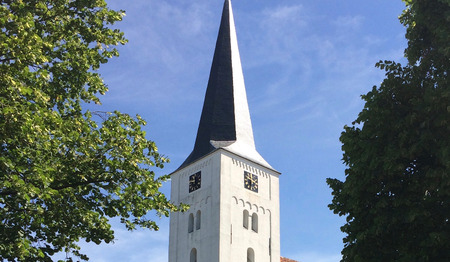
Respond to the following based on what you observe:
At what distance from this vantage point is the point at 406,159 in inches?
562

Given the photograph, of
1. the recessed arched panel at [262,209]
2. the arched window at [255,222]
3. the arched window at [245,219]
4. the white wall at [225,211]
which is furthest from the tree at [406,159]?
the recessed arched panel at [262,209]

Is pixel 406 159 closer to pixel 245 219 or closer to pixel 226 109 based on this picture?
pixel 245 219

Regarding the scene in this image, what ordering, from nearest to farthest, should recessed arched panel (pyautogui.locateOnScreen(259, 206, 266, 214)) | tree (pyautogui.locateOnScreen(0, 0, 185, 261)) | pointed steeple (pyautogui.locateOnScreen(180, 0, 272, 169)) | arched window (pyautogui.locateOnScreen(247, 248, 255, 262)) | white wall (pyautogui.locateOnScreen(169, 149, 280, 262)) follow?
tree (pyautogui.locateOnScreen(0, 0, 185, 261)) < white wall (pyautogui.locateOnScreen(169, 149, 280, 262)) < arched window (pyautogui.locateOnScreen(247, 248, 255, 262)) < recessed arched panel (pyautogui.locateOnScreen(259, 206, 266, 214)) < pointed steeple (pyautogui.locateOnScreen(180, 0, 272, 169))

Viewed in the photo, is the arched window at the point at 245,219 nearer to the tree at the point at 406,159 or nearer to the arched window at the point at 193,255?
the arched window at the point at 193,255

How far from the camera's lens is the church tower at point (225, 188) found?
42.8m

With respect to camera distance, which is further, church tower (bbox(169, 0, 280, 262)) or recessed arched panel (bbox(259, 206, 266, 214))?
recessed arched panel (bbox(259, 206, 266, 214))

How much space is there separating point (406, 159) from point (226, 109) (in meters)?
33.7

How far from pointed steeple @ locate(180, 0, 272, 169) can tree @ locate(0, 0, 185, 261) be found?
98.7ft

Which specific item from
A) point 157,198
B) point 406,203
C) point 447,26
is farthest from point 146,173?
point 447,26

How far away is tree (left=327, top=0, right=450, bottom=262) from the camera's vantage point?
→ 1341cm

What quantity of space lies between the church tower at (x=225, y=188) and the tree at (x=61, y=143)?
88.2 ft

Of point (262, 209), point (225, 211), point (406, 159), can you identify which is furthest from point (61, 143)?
point (262, 209)

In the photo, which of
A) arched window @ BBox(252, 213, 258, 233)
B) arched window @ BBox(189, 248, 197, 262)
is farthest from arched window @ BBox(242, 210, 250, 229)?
arched window @ BBox(189, 248, 197, 262)

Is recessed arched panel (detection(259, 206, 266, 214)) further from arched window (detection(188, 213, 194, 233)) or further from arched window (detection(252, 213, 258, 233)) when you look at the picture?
arched window (detection(188, 213, 194, 233))
